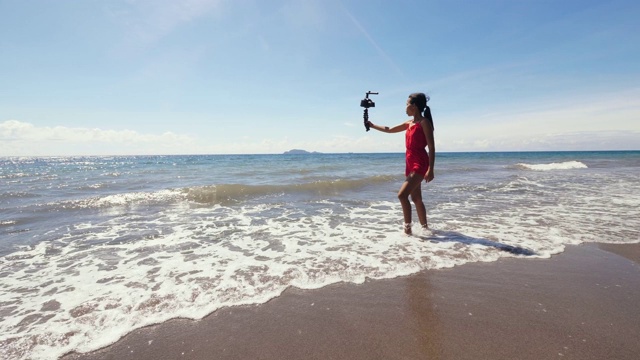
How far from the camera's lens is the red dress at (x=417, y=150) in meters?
5.29

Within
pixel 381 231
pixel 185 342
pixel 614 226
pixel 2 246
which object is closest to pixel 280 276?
pixel 185 342

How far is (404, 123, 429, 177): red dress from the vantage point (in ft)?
17.3

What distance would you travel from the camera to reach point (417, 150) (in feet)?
17.5

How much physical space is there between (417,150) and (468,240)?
1.80m

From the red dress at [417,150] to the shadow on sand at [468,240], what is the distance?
1.17m

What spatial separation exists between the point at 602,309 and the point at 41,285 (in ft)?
20.9

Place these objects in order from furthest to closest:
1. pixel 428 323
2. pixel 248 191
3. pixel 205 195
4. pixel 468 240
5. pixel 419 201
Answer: pixel 248 191, pixel 205 195, pixel 419 201, pixel 468 240, pixel 428 323

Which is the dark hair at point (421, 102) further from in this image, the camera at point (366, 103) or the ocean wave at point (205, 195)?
the ocean wave at point (205, 195)

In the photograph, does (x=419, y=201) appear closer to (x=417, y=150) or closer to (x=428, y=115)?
(x=417, y=150)

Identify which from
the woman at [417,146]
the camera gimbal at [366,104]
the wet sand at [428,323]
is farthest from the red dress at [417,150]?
the wet sand at [428,323]

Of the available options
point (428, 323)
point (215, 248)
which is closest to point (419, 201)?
point (428, 323)

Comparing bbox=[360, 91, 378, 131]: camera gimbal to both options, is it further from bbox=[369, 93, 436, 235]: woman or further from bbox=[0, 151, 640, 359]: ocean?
bbox=[0, 151, 640, 359]: ocean

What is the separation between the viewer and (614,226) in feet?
19.4

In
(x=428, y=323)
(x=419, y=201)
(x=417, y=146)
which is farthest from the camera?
(x=419, y=201)
